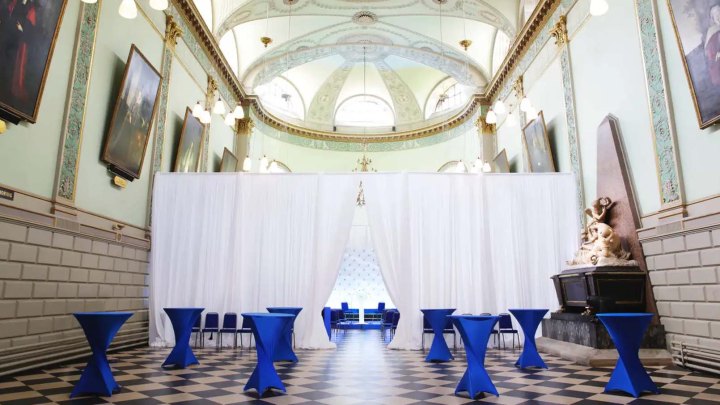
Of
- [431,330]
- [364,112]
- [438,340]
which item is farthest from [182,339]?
[364,112]

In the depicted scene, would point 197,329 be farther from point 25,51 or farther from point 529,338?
point 529,338

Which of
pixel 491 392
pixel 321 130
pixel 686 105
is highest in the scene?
pixel 321 130

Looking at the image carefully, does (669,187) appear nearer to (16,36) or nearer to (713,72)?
(713,72)

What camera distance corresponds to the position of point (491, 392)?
14.4ft

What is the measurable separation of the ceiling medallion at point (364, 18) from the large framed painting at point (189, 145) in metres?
5.10

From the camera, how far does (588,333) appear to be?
637 centimetres

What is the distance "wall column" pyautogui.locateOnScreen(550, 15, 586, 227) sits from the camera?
8297mm

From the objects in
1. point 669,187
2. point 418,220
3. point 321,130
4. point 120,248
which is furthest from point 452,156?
point 120,248

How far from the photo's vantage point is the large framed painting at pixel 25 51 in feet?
15.9

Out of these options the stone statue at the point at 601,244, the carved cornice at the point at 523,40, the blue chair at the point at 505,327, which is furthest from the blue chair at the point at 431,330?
the carved cornice at the point at 523,40

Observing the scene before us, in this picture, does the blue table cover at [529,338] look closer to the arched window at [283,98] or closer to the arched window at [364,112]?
the arched window at [283,98]

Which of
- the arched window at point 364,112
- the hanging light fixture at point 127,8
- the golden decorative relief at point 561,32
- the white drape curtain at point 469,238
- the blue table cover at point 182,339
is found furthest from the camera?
the arched window at point 364,112

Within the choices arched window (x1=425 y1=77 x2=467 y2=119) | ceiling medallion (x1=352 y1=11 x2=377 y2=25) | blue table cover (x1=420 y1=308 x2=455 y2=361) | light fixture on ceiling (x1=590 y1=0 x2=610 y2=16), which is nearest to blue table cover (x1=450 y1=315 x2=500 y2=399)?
blue table cover (x1=420 y1=308 x2=455 y2=361)

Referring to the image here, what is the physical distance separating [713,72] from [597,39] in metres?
2.90
